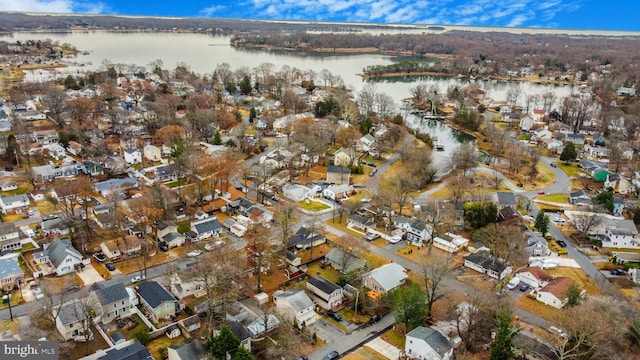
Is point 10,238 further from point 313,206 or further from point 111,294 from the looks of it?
point 313,206

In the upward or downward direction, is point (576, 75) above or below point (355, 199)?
above

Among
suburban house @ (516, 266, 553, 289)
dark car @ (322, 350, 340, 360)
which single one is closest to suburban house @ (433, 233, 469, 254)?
suburban house @ (516, 266, 553, 289)

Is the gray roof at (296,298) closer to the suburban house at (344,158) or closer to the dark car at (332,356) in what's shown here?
the dark car at (332,356)

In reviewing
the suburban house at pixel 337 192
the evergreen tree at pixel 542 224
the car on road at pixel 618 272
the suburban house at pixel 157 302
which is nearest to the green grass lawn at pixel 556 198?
the evergreen tree at pixel 542 224

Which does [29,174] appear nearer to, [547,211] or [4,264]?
[4,264]

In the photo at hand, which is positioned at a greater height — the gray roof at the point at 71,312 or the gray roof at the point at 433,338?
the gray roof at the point at 433,338

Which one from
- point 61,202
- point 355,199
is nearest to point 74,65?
point 61,202

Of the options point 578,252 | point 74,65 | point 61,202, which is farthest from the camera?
point 74,65
